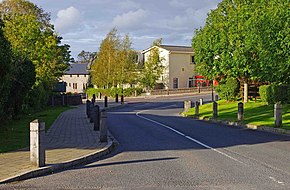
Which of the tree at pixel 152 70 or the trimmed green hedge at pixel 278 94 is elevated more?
the tree at pixel 152 70

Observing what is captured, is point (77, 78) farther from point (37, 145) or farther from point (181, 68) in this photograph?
point (37, 145)

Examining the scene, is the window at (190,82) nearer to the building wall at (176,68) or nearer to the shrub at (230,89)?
the building wall at (176,68)

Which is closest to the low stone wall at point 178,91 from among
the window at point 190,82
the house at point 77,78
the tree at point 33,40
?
the window at point 190,82

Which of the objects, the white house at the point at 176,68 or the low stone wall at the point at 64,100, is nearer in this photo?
the low stone wall at the point at 64,100

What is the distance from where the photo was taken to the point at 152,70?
7256 cm

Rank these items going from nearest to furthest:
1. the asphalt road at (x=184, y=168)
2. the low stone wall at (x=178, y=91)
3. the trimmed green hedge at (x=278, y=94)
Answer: the asphalt road at (x=184, y=168) → the trimmed green hedge at (x=278, y=94) → the low stone wall at (x=178, y=91)

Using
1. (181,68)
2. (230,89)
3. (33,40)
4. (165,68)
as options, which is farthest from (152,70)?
(33,40)

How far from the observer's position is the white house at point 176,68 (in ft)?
246

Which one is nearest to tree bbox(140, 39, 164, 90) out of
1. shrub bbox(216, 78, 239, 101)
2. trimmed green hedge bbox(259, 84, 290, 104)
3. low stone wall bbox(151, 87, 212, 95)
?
low stone wall bbox(151, 87, 212, 95)

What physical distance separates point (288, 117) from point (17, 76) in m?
A: 14.3

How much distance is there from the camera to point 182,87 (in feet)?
253

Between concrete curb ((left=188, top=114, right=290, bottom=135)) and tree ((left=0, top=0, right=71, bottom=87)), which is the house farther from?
concrete curb ((left=188, top=114, right=290, bottom=135))

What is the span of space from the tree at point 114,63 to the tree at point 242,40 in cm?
3382

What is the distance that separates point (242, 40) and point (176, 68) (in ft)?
144
